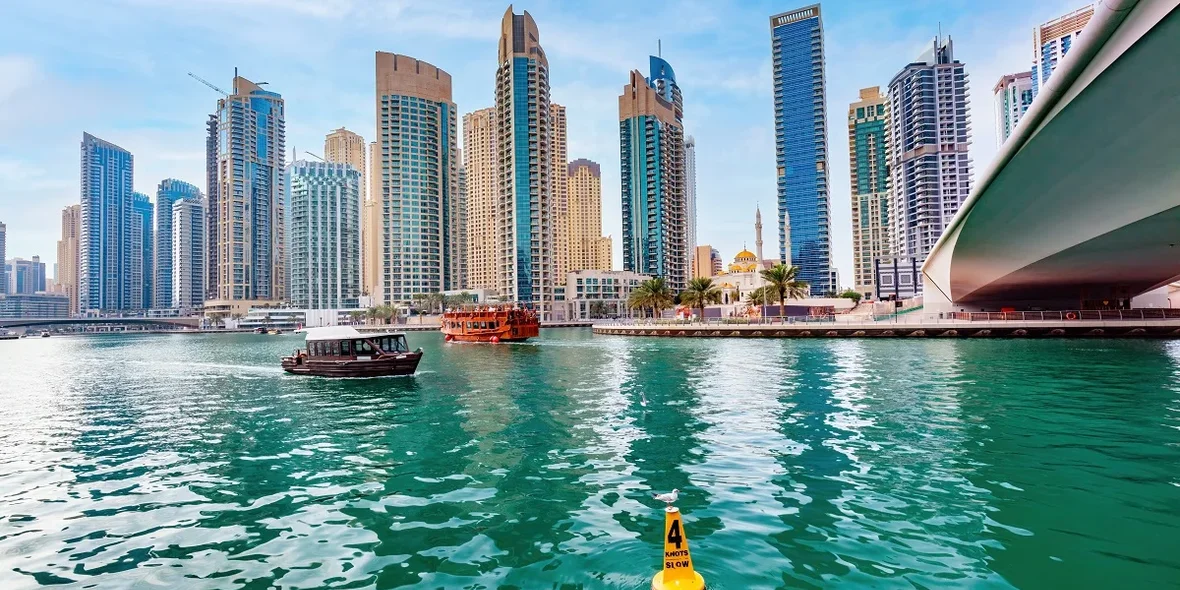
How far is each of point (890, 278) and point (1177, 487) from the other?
161869 mm

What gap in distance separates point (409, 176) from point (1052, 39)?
19301 cm

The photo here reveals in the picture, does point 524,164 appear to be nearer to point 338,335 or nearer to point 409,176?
point 409,176

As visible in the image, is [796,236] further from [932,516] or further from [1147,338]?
[932,516]

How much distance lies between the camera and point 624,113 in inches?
7534

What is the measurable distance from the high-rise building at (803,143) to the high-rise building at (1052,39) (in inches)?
2294

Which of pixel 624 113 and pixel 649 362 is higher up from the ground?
pixel 624 113

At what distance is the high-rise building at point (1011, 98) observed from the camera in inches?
6909

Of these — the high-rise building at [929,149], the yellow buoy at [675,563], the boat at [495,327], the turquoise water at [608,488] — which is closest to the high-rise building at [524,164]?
the boat at [495,327]

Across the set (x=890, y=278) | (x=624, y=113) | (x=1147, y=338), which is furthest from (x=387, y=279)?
(x=1147, y=338)

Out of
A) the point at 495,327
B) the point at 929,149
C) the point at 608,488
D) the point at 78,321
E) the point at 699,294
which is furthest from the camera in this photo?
the point at 78,321

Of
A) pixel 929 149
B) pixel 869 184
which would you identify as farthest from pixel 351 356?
pixel 869 184

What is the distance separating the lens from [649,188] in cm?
18488

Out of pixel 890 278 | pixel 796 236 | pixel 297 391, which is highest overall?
pixel 796 236

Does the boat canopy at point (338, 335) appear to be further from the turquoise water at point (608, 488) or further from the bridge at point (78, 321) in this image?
the bridge at point (78, 321)
